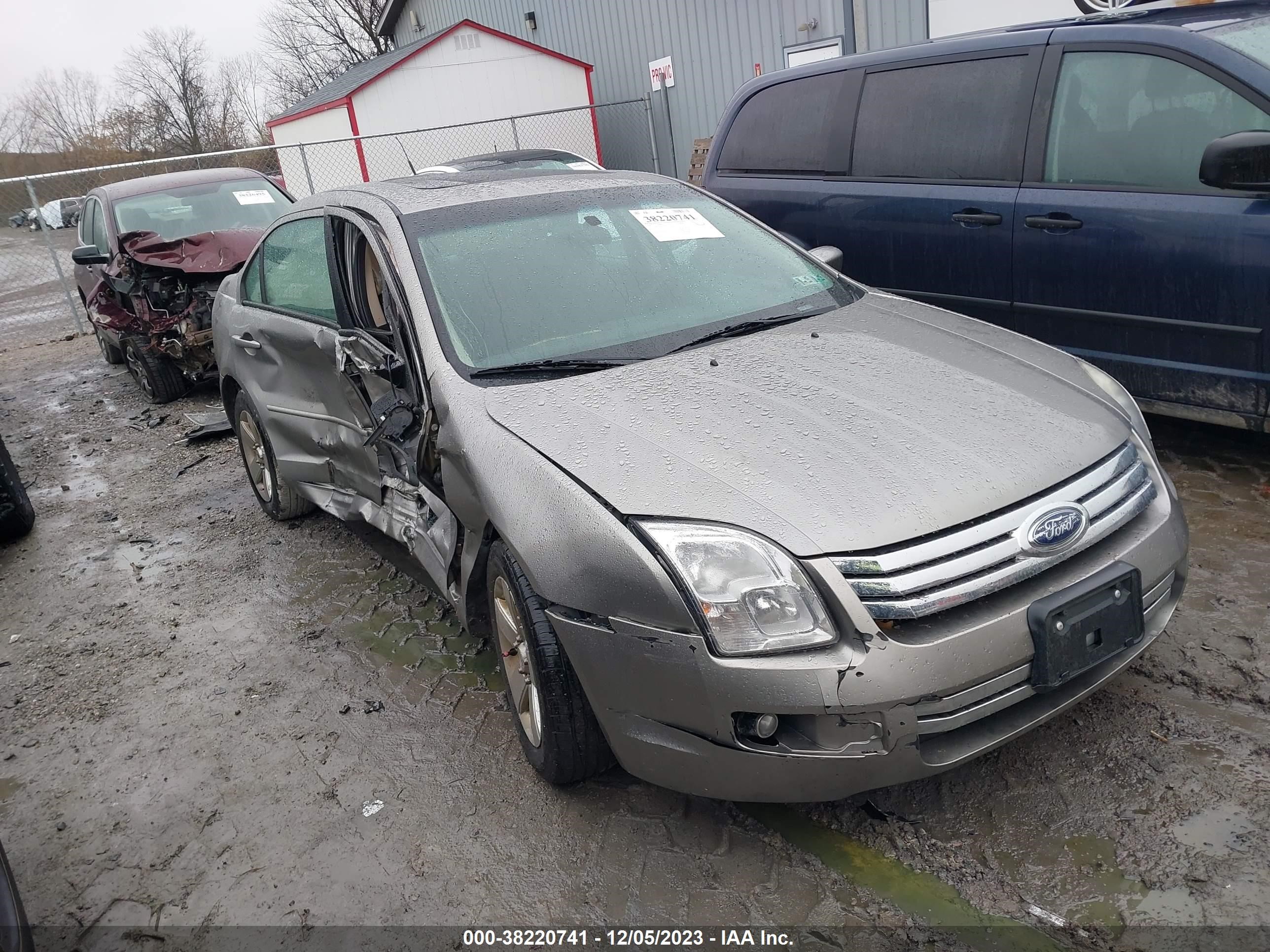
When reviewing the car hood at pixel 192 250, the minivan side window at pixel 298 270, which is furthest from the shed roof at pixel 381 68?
the minivan side window at pixel 298 270

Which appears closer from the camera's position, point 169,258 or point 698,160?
point 169,258

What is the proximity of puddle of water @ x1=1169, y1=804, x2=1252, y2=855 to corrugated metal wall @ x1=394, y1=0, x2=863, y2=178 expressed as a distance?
1042 cm

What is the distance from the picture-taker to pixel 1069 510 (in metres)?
2.29

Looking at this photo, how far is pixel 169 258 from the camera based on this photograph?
7816mm

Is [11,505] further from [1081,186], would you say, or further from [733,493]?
[1081,186]

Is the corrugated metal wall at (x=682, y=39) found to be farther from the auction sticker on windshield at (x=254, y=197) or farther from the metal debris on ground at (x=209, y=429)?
the metal debris on ground at (x=209, y=429)

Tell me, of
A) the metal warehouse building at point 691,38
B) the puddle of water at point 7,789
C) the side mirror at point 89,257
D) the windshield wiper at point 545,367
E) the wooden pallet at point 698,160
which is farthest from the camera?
the wooden pallet at point 698,160

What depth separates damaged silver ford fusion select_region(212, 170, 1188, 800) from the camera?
213cm

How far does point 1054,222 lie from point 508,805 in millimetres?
3305

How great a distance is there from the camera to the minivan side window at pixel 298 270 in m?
3.91

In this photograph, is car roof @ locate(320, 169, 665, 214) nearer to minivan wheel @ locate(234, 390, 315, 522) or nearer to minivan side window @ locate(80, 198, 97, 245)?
minivan wheel @ locate(234, 390, 315, 522)

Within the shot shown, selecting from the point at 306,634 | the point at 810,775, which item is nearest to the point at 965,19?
the point at 306,634

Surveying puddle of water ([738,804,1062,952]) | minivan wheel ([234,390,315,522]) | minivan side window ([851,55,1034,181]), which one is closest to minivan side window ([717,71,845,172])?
minivan side window ([851,55,1034,181])

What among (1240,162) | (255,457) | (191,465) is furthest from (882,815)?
(191,465)
